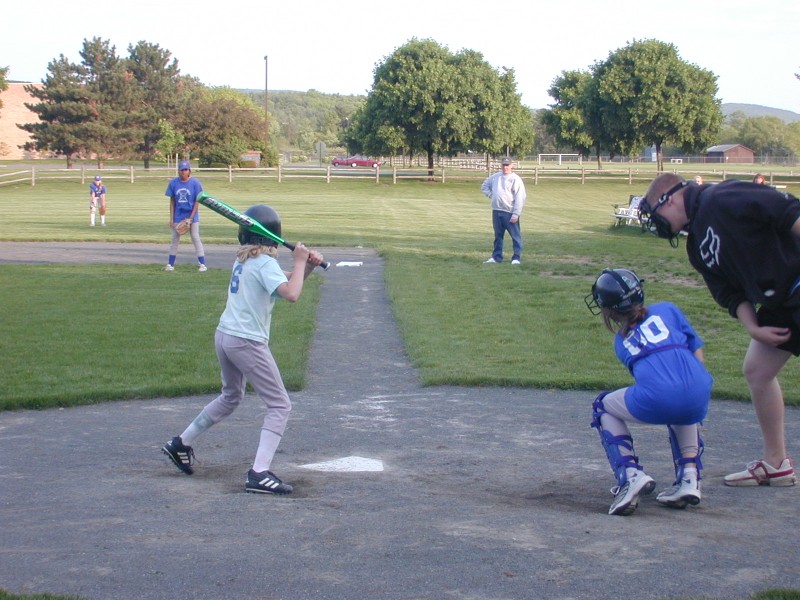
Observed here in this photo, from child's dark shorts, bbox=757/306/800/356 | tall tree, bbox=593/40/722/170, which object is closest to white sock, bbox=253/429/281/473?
child's dark shorts, bbox=757/306/800/356

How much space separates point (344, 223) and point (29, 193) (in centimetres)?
3129

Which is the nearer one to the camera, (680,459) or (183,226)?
(680,459)

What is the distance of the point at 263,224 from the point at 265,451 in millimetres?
1472

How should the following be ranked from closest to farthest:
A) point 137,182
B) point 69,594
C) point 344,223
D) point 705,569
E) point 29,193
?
point 69,594 < point 705,569 < point 344,223 < point 29,193 < point 137,182

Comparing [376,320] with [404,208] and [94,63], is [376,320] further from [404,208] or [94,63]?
[94,63]

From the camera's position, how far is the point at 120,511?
516 centimetres

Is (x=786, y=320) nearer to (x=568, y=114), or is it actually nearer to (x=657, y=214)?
(x=657, y=214)

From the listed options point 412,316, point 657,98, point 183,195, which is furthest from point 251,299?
point 657,98

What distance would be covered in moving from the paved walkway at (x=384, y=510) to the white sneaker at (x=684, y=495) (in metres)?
0.06

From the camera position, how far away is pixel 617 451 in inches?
209

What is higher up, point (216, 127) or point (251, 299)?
point (216, 127)

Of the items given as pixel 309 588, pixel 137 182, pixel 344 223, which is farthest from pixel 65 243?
pixel 137 182

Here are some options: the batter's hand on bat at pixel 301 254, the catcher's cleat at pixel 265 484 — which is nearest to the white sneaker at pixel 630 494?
the catcher's cleat at pixel 265 484

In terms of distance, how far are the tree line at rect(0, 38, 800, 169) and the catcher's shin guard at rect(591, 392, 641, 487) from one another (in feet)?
201
